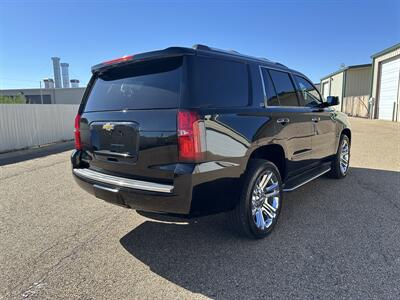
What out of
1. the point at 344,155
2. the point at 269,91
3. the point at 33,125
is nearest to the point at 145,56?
the point at 269,91

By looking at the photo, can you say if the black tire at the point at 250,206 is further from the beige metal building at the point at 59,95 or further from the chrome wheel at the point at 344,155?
the beige metal building at the point at 59,95

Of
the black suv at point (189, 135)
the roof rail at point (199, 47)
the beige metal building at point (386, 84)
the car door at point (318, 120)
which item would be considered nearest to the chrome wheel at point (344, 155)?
the car door at point (318, 120)

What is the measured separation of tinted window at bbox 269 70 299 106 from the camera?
12.7 feet

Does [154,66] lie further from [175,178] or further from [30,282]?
[30,282]

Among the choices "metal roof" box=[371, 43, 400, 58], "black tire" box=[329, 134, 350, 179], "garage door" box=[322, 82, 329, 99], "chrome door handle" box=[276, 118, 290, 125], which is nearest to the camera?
"chrome door handle" box=[276, 118, 290, 125]

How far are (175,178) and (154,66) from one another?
1154 mm

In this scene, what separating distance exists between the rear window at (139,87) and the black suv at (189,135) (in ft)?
0.03

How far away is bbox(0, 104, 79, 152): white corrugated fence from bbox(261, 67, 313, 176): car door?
35.0ft

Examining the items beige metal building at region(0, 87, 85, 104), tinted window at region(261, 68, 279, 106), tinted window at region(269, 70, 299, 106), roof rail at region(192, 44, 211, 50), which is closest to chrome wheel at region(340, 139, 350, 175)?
tinted window at region(269, 70, 299, 106)

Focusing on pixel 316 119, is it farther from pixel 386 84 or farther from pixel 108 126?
pixel 386 84

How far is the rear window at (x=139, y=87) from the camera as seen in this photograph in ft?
8.93

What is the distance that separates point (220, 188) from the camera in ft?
9.02

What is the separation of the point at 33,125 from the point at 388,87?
2139 centimetres

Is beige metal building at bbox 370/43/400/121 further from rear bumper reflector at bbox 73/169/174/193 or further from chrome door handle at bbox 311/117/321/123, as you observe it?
rear bumper reflector at bbox 73/169/174/193
